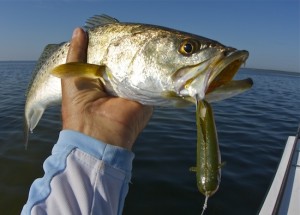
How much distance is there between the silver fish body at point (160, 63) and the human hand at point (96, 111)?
0.08 meters

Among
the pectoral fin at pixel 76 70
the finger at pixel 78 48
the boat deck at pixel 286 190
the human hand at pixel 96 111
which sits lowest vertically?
the boat deck at pixel 286 190

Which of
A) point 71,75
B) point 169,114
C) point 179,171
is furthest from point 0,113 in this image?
point 71,75

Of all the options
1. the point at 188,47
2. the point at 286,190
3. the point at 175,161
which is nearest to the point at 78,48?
the point at 188,47

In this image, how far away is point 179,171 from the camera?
26.5 feet

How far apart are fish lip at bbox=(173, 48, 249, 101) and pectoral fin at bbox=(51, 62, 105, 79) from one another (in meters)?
0.68

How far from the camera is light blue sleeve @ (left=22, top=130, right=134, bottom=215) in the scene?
1.86m

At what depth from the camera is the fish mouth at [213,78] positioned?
219 cm

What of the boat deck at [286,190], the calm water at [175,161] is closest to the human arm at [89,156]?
the boat deck at [286,190]

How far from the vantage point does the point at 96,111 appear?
245cm

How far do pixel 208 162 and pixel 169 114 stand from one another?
41.3ft

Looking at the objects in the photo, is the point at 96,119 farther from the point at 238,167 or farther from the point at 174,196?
the point at 238,167

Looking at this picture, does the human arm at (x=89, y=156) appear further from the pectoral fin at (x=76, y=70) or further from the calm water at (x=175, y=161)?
the calm water at (x=175, y=161)

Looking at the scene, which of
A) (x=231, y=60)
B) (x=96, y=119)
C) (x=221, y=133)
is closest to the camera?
(x=231, y=60)

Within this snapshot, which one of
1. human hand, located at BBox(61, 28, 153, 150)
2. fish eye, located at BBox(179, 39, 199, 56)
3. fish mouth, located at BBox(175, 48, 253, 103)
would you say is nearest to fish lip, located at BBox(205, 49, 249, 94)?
fish mouth, located at BBox(175, 48, 253, 103)
